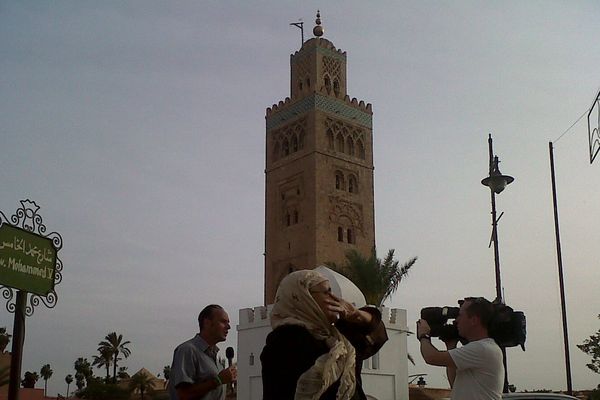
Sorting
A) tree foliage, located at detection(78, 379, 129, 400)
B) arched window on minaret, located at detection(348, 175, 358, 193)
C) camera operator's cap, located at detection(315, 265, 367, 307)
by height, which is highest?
arched window on minaret, located at detection(348, 175, 358, 193)

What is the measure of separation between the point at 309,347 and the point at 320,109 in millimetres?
34973

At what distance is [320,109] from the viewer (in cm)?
3728

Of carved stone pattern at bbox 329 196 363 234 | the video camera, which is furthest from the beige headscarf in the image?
carved stone pattern at bbox 329 196 363 234

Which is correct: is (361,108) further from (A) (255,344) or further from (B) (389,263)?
(A) (255,344)

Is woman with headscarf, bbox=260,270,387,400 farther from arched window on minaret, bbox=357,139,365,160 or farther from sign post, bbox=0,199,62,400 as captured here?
arched window on minaret, bbox=357,139,365,160

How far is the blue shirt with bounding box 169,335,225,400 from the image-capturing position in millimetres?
4199

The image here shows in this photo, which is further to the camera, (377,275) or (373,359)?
(377,275)

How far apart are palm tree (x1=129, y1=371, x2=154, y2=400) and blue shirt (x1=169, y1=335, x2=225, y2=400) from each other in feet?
136

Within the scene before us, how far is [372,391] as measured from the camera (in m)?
19.2

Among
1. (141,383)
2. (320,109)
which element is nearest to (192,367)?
(320,109)

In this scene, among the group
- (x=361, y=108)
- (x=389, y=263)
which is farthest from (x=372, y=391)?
(x=361, y=108)

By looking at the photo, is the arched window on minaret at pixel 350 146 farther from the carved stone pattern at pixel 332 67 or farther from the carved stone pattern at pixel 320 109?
the carved stone pattern at pixel 332 67

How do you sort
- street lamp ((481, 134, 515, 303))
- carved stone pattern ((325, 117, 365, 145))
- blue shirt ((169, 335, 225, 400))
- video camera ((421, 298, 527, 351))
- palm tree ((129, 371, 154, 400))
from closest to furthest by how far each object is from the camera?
1. video camera ((421, 298, 527, 351))
2. blue shirt ((169, 335, 225, 400))
3. street lamp ((481, 134, 515, 303))
4. carved stone pattern ((325, 117, 365, 145))
5. palm tree ((129, 371, 154, 400))

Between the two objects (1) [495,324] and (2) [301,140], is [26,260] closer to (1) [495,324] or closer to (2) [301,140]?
(1) [495,324]
